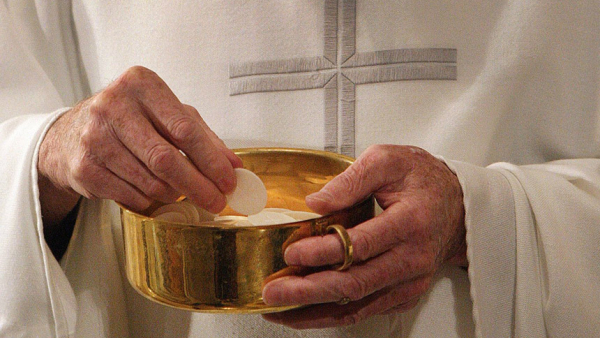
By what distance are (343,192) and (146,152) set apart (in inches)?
11.2

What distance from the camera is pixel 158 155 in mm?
798

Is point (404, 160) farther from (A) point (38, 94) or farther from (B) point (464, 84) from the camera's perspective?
(A) point (38, 94)

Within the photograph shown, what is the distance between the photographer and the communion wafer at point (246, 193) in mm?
874

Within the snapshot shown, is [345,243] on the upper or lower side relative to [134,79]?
lower

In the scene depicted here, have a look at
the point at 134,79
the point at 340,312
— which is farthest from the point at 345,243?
the point at 134,79

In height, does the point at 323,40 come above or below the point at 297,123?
above

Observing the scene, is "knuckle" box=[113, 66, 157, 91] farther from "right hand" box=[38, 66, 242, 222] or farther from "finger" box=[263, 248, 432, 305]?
"finger" box=[263, 248, 432, 305]

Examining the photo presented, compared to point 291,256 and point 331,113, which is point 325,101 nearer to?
point 331,113

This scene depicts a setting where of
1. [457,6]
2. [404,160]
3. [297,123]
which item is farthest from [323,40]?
[404,160]

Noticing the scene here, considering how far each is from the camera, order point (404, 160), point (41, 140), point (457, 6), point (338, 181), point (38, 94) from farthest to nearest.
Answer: point (38, 94) → point (457, 6) → point (41, 140) → point (404, 160) → point (338, 181)

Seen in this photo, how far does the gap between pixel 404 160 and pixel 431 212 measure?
0.09 m

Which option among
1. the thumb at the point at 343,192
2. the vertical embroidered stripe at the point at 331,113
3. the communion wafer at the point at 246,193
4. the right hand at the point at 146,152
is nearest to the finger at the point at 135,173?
the right hand at the point at 146,152

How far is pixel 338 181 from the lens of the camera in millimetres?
803

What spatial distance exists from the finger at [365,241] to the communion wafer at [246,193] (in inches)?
6.6
